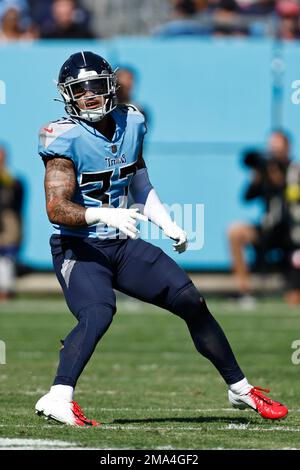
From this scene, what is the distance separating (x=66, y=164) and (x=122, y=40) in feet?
25.9

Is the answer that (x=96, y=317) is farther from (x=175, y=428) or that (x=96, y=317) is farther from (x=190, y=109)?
(x=190, y=109)

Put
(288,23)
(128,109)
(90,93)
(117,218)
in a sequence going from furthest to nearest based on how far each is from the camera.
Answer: (288,23)
(128,109)
(90,93)
(117,218)

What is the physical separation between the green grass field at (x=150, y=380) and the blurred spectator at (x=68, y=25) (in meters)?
3.23

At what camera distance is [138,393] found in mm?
6645

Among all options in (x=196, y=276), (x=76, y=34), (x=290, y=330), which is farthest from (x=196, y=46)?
(x=290, y=330)

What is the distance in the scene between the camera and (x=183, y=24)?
43.8 ft

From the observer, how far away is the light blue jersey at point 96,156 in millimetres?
5266

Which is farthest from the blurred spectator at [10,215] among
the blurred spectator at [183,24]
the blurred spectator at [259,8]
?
the blurred spectator at [259,8]

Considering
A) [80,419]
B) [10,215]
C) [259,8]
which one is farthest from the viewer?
[259,8]

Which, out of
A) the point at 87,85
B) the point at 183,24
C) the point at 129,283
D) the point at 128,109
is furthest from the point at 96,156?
the point at 183,24

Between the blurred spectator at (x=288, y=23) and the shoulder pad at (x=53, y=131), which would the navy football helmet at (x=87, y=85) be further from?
the blurred spectator at (x=288, y=23)

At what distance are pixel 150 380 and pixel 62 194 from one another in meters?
2.40

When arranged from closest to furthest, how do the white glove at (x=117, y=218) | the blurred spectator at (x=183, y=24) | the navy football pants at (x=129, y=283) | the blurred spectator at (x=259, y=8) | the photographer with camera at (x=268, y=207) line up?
the white glove at (x=117, y=218) → the navy football pants at (x=129, y=283) → the photographer with camera at (x=268, y=207) → the blurred spectator at (x=183, y=24) → the blurred spectator at (x=259, y=8)
